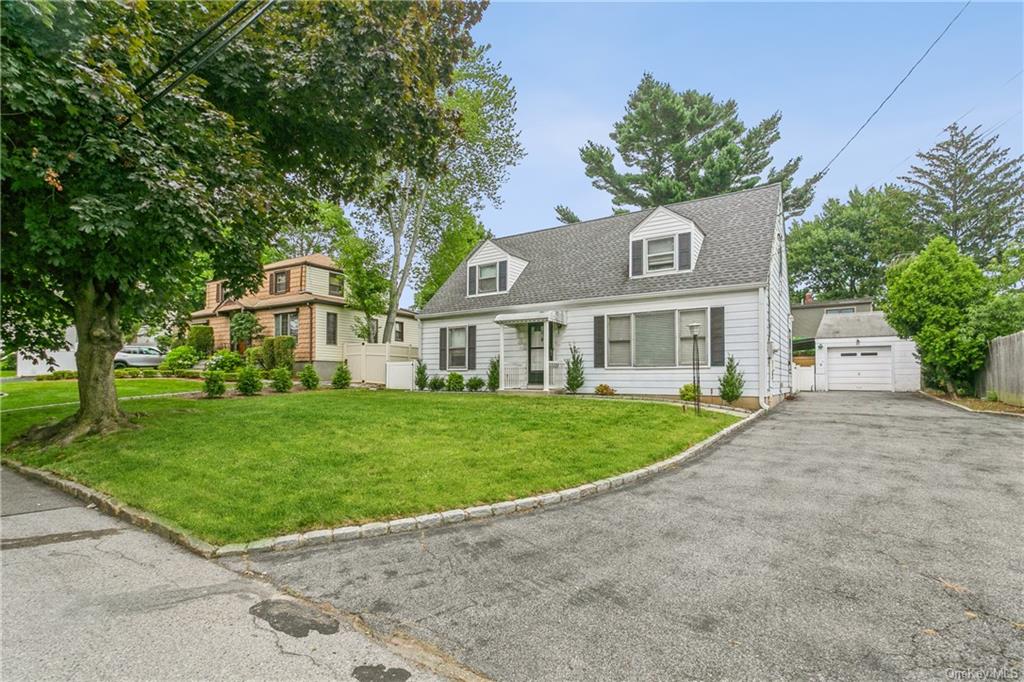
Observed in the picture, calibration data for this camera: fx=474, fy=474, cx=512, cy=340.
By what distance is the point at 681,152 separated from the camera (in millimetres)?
27016

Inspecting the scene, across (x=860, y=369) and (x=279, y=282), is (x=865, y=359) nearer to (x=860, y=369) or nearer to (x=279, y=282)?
(x=860, y=369)

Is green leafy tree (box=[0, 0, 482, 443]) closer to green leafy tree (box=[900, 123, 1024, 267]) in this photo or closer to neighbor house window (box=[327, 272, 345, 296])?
neighbor house window (box=[327, 272, 345, 296])

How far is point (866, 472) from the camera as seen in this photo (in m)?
6.03

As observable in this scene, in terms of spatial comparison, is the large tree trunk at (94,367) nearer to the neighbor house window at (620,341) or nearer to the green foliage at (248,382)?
the green foliage at (248,382)

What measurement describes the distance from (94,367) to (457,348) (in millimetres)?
10031

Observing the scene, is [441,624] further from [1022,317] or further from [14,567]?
[1022,317]

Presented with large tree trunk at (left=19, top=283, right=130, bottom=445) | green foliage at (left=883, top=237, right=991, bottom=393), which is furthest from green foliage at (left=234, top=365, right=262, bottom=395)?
green foliage at (left=883, top=237, right=991, bottom=393)

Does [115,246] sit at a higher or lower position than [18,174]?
lower

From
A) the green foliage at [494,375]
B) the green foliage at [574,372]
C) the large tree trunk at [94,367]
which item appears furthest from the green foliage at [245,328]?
the green foliage at [574,372]

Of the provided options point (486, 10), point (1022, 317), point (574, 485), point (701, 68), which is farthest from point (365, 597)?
point (1022, 317)

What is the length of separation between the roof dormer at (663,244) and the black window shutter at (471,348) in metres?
5.70

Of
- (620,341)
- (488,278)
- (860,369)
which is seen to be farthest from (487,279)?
(860,369)

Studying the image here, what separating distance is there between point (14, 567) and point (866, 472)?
876 cm

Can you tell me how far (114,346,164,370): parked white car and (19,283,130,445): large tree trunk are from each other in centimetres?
1929
